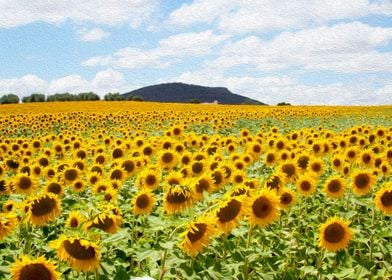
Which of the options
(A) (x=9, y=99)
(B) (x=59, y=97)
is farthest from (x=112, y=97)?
(A) (x=9, y=99)

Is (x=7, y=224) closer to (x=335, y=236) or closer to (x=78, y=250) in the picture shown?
(x=78, y=250)

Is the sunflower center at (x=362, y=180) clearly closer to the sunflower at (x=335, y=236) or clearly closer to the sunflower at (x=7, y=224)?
the sunflower at (x=335, y=236)

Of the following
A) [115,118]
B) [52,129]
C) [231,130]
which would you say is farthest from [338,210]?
[115,118]

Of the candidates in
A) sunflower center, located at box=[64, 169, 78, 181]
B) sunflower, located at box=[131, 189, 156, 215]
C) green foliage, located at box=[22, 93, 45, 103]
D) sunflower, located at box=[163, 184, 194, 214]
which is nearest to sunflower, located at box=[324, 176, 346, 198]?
sunflower, located at box=[131, 189, 156, 215]

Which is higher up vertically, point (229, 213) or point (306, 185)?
point (229, 213)

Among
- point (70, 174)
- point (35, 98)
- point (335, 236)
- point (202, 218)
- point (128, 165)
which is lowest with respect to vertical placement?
point (335, 236)

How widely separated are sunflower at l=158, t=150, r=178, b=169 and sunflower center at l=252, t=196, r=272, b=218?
4.45m

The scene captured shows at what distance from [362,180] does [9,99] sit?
62.6 metres

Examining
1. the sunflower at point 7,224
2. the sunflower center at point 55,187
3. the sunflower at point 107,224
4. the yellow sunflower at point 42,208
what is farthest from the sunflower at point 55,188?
the sunflower at point 107,224

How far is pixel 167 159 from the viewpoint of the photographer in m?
8.94

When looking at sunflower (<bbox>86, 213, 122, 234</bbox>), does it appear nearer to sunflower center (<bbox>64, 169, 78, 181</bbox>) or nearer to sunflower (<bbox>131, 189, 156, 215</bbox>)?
sunflower (<bbox>131, 189, 156, 215</bbox>)

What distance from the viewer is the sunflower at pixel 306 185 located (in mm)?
7000

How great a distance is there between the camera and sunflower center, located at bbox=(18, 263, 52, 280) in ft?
10.0

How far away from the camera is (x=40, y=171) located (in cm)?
959
